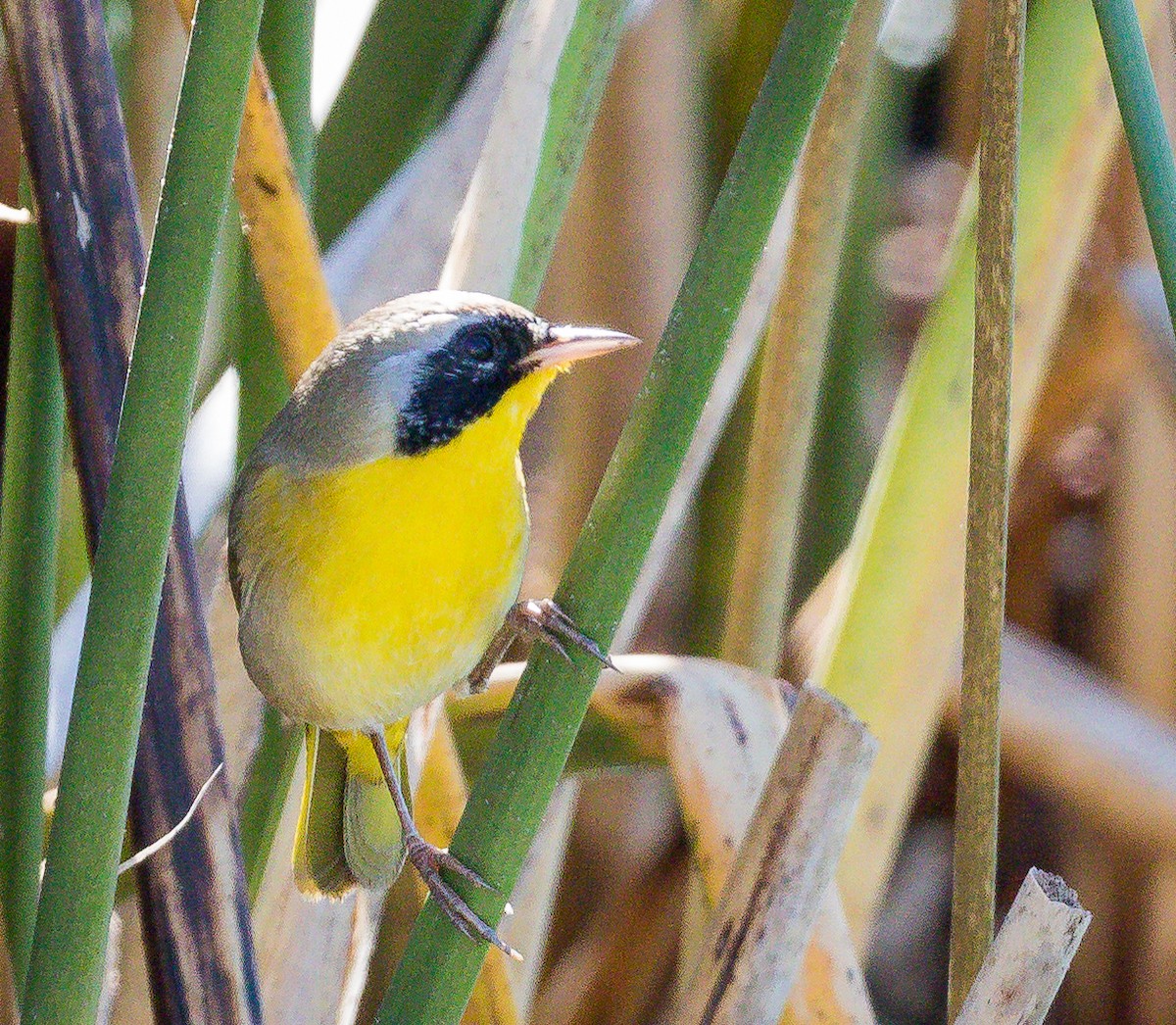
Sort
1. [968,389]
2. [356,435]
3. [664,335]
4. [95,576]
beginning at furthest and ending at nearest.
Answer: [968,389] → [356,435] → [664,335] → [95,576]

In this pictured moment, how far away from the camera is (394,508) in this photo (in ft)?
3.34

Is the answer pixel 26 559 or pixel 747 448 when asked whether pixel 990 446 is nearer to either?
pixel 26 559

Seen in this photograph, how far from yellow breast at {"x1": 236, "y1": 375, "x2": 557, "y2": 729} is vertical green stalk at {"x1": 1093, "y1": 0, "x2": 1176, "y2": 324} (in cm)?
52

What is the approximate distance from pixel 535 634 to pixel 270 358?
0.47 meters

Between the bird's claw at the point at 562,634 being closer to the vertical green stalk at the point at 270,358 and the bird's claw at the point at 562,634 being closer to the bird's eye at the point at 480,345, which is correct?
the bird's eye at the point at 480,345

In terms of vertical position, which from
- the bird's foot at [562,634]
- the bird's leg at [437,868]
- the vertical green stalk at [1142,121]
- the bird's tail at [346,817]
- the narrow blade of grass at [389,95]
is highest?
the vertical green stalk at [1142,121]

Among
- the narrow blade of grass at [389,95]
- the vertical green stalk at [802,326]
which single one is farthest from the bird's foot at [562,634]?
the narrow blade of grass at [389,95]

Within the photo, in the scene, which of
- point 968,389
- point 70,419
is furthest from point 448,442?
point 968,389

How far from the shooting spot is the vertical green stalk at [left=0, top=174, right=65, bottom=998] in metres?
0.94

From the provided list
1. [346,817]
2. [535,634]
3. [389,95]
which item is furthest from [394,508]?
[389,95]

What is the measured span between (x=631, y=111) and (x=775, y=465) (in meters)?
0.62

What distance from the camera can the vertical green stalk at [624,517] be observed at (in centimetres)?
65

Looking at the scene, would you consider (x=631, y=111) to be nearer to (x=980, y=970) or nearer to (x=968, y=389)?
(x=968, y=389)

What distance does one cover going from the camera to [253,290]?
1.27m
